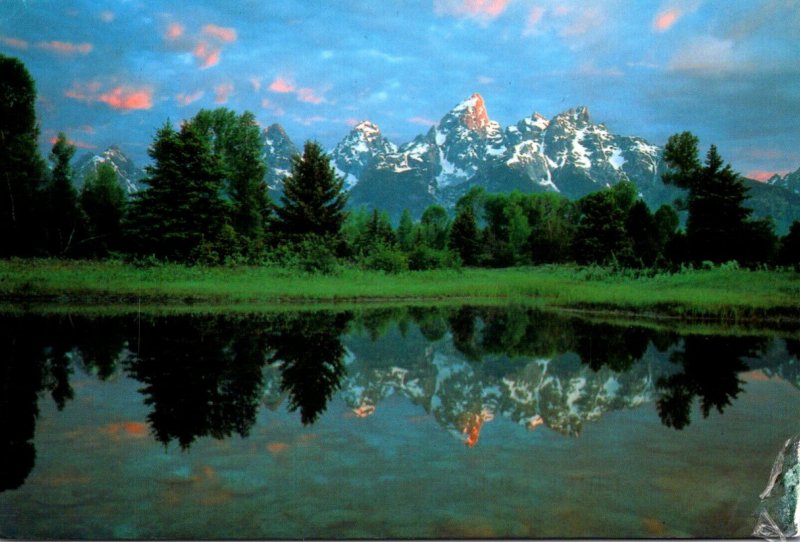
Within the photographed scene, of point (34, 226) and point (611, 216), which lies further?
point (611, 216)

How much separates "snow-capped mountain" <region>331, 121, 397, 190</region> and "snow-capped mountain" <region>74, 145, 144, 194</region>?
7.25ft

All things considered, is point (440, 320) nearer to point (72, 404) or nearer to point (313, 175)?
point (313, 175)

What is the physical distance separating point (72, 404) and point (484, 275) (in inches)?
470

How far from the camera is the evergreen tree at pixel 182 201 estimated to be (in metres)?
6.26

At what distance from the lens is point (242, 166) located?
269 inches

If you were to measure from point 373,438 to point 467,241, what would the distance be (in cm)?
1208

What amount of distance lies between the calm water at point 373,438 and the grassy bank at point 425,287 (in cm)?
44

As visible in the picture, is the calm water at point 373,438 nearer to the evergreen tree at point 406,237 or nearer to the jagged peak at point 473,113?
the jagged peak at point 473,113

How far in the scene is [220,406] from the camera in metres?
4.15

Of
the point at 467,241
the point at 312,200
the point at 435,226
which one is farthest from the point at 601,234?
the point at 312,200

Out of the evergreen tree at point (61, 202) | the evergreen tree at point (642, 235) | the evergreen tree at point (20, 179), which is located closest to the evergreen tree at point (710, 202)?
the evergreen tree at point (642, 235)

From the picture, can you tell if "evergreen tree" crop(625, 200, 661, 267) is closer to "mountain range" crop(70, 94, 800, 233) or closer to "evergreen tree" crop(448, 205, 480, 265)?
"evergreen tree" crop(448, 205, 480, 265)

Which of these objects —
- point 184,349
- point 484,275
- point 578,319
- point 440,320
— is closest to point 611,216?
point 484,275

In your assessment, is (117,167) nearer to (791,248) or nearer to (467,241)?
(791,248)
